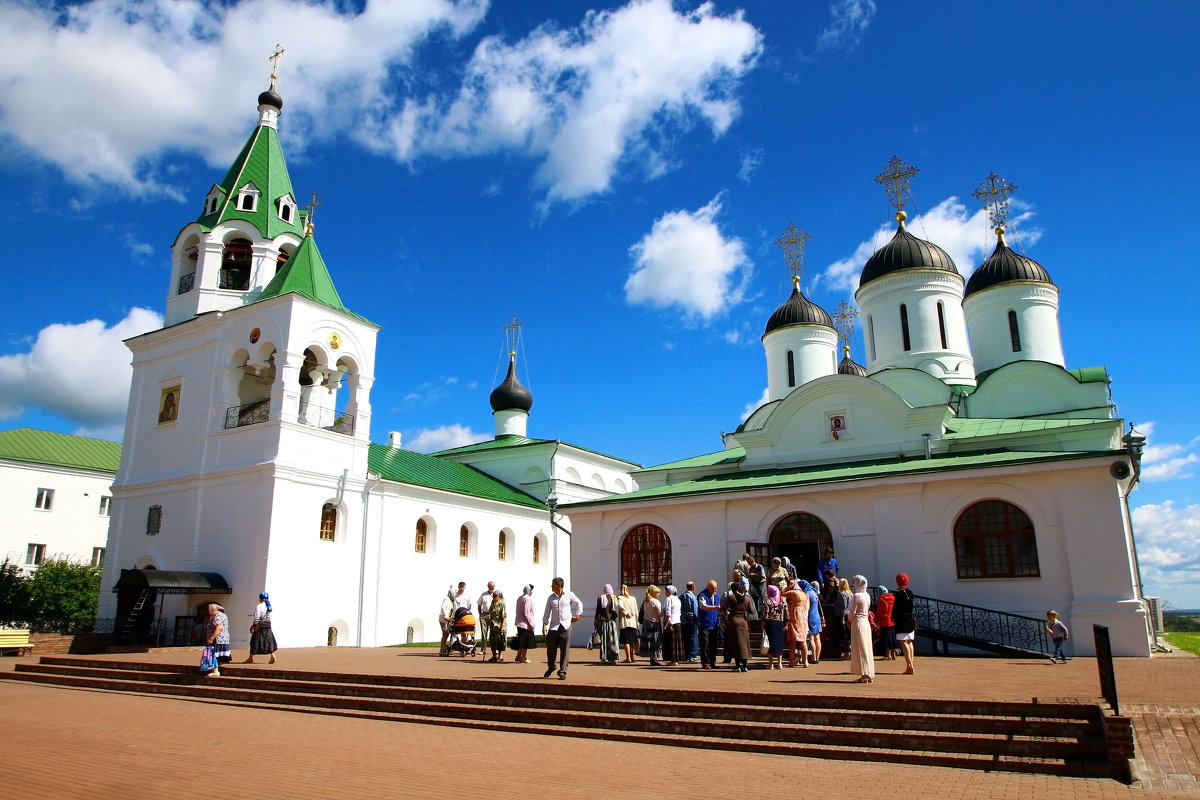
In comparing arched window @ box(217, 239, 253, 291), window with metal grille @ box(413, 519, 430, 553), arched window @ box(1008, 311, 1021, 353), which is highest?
arched window @ box(217, 239, 253, 291)

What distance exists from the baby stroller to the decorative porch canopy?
8.29 metres

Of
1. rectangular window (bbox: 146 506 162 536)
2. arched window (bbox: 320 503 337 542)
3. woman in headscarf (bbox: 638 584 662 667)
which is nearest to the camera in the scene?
woman in headscarf (bbox: 638 584 662 667)

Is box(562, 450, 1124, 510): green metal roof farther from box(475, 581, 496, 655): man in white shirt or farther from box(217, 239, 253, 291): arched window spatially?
box(217, 239, 253, 291): arched window

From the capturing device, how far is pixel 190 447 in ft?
83.0

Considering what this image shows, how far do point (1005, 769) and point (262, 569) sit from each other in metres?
19.7

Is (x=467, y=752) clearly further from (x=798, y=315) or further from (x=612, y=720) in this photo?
(x=798, y=315)

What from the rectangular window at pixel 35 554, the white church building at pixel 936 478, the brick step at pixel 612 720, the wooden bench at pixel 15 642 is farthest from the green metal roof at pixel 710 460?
the rectangular window at pixel 35 554

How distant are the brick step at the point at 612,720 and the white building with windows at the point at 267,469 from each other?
6.94 m

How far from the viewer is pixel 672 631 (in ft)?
50.8

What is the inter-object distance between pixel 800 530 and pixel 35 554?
38.3m

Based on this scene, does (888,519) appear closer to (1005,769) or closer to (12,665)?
(1005,769)

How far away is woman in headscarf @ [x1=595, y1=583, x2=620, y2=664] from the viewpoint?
15.7 m

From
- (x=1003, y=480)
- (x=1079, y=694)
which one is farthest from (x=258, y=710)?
(x=1003, y=480)

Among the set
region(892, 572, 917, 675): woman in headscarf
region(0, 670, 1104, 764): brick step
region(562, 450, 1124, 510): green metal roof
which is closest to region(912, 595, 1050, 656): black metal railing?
region(562, 450, 1124, 510): green metal roof
